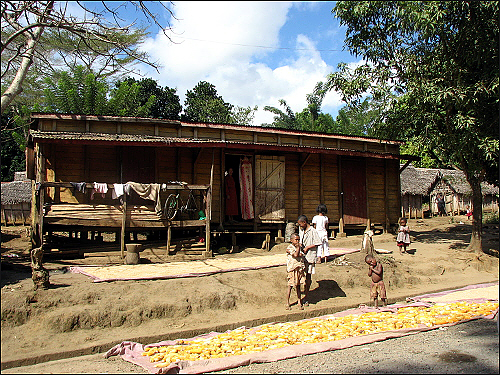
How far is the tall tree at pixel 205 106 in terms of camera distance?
33.6 metres

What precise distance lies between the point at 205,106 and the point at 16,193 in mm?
15954

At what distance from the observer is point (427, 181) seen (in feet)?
97.2

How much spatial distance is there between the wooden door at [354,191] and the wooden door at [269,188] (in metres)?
2.83

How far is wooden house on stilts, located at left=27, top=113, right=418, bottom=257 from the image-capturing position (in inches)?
461

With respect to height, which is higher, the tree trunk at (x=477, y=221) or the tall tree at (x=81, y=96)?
the tall tree at (x=81, y=96)

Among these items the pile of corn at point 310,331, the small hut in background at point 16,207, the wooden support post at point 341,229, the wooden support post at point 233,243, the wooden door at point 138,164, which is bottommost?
the pile of corn at point 310,331

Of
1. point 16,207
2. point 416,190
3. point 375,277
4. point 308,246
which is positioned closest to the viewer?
point 308,246

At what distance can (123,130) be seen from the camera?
13.7 m

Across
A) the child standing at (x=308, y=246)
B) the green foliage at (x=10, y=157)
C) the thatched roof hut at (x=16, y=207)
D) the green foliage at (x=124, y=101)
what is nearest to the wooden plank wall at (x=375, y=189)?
the child standing at (x=308, y=246)

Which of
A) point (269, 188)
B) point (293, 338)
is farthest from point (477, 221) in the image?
point (293, 338)

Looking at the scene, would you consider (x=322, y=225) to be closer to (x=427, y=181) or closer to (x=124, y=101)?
(x=124, y=101)

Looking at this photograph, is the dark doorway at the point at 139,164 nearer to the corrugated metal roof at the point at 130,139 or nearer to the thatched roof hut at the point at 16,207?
the corrugated metal roof at the point at 130,139

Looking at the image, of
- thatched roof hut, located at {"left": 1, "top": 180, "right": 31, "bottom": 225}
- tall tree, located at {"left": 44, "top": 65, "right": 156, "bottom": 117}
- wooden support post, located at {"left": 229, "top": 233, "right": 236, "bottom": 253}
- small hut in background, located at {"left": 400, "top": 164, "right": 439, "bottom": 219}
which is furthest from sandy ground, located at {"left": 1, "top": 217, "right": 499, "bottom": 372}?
small hut in background, located at {"left": 400, "top": 164, "right": 439, "bottom": 219}

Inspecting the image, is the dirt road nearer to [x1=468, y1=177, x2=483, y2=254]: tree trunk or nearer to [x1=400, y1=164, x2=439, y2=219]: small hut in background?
[x1=468, y1=177, x2=483, y2=254]: tree trunk
